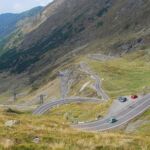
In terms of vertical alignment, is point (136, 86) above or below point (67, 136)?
above

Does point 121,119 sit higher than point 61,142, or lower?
higher

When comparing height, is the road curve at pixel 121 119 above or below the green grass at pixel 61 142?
above

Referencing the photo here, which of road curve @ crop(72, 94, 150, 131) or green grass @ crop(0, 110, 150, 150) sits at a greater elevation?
road curve @ crop(72, 94, 150, 131)

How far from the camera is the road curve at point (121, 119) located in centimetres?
8288

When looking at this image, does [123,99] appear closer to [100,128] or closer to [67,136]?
[100,128]

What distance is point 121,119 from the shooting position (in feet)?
296

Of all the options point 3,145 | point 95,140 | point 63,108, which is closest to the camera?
point 3,145

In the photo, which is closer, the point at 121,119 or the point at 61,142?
the point at 61,142

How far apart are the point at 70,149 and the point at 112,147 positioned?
2.81m

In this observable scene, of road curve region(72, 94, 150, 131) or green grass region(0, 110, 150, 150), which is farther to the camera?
road curve region(72, 94, 150, 131)

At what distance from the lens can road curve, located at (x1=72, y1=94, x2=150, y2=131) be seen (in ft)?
272

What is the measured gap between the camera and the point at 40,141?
2528cm

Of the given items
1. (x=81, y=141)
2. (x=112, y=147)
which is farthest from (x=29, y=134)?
(x=112, y=147)

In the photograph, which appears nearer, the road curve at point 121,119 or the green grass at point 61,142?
the green grass at point 61,142
